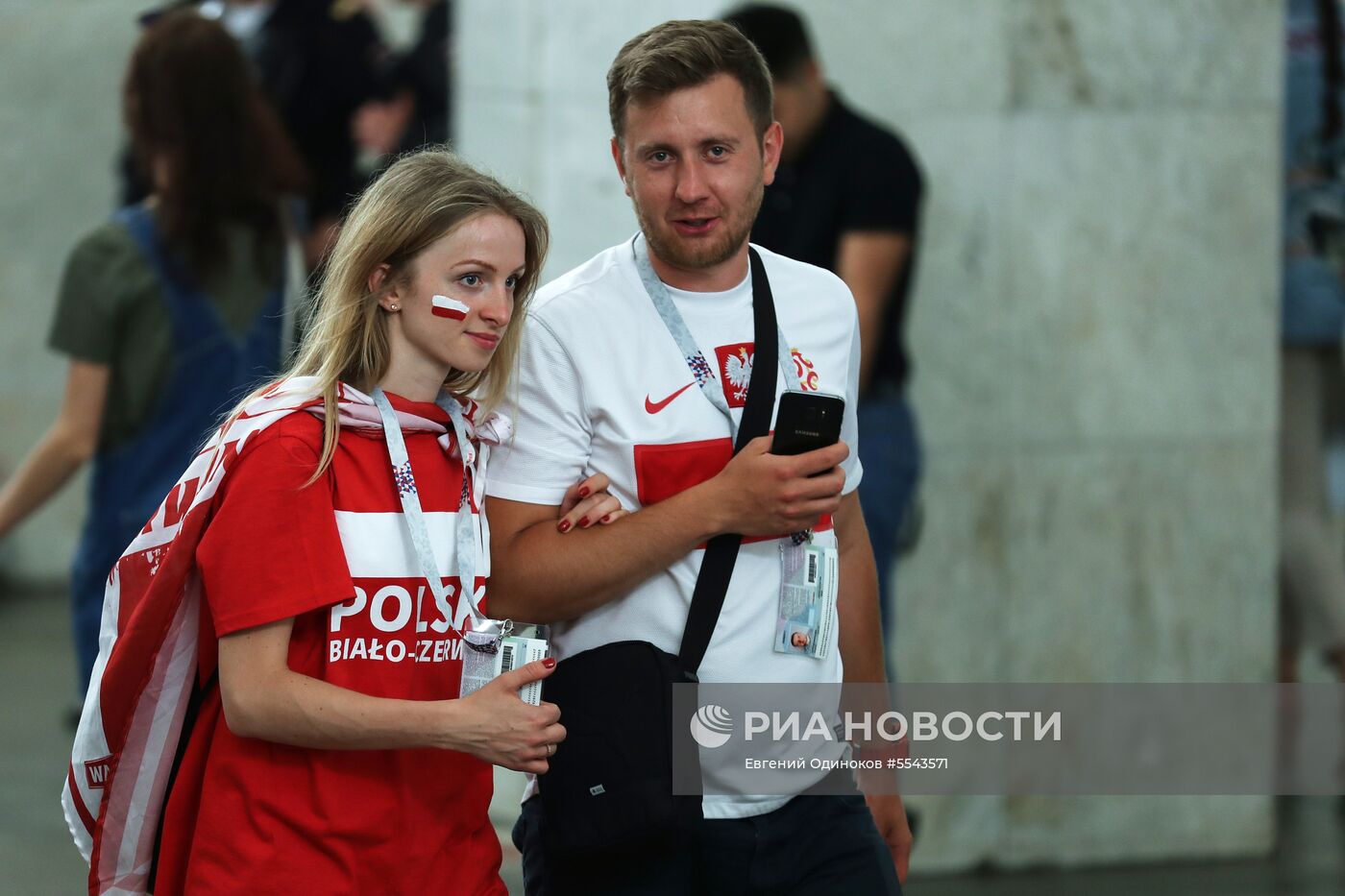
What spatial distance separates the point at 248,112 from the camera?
4762 millimetres

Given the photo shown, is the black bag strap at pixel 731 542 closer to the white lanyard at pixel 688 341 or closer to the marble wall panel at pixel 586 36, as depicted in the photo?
the white lanyard at pixel 688 341

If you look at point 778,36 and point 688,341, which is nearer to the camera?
point 688,341

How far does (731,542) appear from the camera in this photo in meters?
2.80

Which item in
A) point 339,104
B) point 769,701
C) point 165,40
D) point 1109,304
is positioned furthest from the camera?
point 339,104

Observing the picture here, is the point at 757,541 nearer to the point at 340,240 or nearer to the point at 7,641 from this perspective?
the point at 340,240

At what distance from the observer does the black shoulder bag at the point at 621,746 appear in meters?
2.70

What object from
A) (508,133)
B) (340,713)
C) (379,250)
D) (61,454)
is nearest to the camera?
(340,713)

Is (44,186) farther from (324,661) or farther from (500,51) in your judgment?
(324,661)

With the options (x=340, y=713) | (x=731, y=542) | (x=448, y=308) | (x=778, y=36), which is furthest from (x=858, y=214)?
(x=340, y=713)

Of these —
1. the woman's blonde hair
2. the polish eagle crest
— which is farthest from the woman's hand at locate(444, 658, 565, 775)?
the polish eagle crest

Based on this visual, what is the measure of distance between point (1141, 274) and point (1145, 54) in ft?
2.21

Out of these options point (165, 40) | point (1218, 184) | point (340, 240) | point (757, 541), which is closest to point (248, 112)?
point (165, 40)

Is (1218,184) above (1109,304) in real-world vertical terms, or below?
above

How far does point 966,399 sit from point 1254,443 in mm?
947
